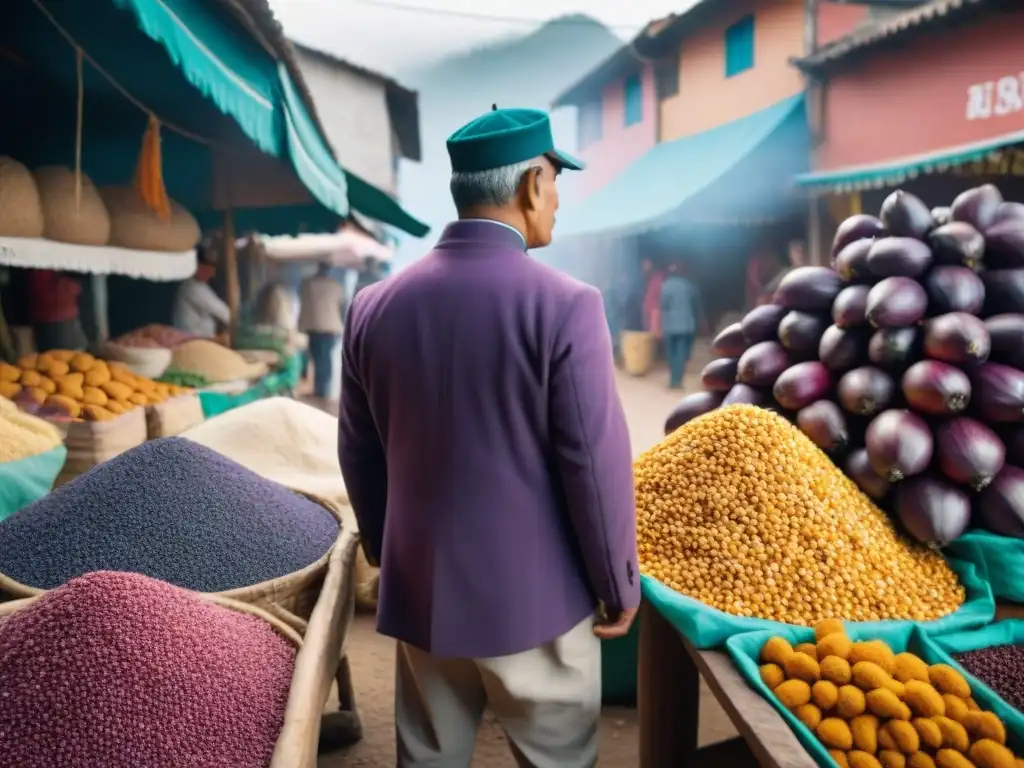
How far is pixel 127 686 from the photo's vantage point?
0.93 m

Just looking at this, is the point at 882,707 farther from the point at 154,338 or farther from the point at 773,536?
the point at 154,338

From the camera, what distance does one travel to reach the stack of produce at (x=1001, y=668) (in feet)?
3.69

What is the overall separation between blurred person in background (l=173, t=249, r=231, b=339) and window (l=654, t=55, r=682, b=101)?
24.7 ft

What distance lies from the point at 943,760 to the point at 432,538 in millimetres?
753

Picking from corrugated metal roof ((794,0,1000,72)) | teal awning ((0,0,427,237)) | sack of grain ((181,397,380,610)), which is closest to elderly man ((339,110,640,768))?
teal awning ((0,0,427,237))

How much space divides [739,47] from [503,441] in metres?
8.78

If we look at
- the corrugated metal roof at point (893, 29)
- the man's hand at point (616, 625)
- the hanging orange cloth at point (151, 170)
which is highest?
the corrugated metal roof at point (893, 29)

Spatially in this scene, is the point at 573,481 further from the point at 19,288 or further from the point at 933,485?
the point at 19,288

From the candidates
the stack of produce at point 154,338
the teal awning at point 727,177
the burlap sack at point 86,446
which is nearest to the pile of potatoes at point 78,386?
the burlap sack at point 86,446

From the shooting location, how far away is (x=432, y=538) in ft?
3.71

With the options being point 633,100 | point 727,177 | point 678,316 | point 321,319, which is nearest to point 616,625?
point 321,319

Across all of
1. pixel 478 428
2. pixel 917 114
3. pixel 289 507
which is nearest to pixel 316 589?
pixel 289 507

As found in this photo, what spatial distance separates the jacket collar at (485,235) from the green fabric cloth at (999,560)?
1063 mm

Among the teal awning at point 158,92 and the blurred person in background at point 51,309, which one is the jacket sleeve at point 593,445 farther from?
the blurred person in background at point 51,309
